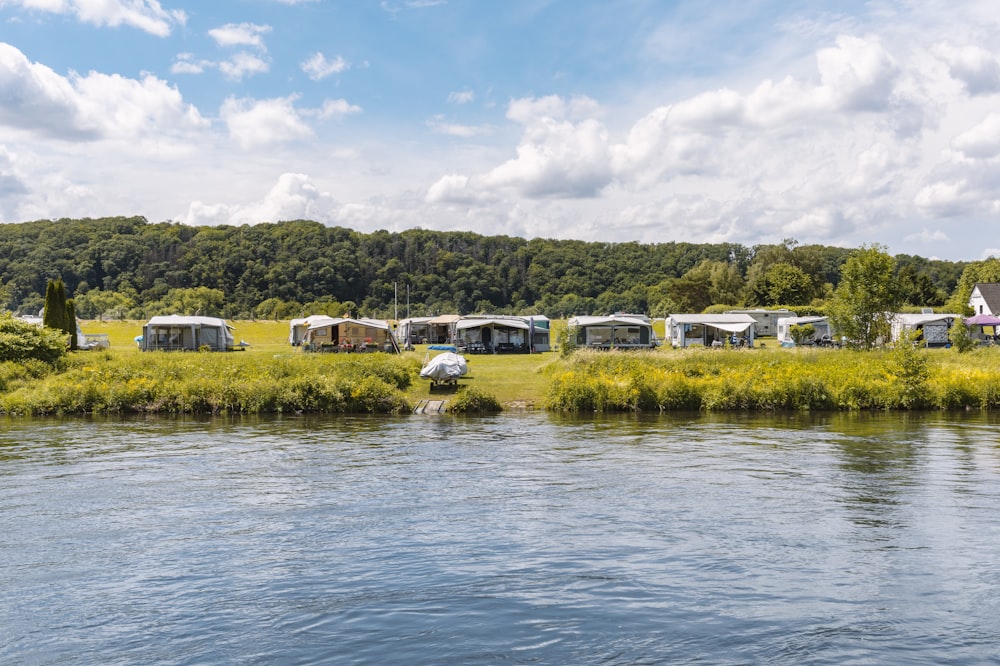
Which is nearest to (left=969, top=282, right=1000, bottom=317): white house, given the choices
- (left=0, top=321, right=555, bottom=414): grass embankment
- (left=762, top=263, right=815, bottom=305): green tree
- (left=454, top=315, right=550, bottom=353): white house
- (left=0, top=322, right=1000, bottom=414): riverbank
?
(left=762, top=263, right=815, bottom=305): green tree

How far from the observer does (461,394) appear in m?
27.0

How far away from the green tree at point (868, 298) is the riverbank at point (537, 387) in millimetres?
7656

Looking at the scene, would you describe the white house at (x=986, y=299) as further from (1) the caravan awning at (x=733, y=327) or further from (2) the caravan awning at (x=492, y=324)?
(2) the caravan awning at (x=492, y=324)

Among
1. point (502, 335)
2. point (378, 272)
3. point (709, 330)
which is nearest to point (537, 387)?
point (502, 335)

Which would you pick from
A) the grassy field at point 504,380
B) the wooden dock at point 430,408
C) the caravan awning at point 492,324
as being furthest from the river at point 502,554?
the caravan awning at point 492,324

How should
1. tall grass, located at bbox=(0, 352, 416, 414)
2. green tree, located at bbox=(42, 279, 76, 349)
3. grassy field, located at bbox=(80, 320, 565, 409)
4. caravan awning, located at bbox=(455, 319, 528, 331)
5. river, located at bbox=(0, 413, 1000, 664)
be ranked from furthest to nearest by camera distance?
1. caravan awning, located at bbox=(455, 319, 528, 331)
2. green tree, located at bbox=(42, 279, 76, 349)
3. grassy field, located at bbox=(80, 320, 565, 409)
4. tall grass, located at bbox=(0, 352, 416, 414)
5. river, located at bbox=(0, 413, 1000, 664)

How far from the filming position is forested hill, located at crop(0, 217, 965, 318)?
98.6 metres

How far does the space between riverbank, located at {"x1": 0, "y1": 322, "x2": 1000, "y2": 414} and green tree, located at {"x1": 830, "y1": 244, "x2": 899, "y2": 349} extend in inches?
301

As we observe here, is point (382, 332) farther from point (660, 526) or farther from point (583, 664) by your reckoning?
point (583, 664)

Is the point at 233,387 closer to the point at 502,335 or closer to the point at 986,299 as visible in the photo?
the point at 502,335

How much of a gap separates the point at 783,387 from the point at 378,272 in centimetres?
9800

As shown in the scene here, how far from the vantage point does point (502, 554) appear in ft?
34.5

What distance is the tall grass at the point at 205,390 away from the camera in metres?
26.2

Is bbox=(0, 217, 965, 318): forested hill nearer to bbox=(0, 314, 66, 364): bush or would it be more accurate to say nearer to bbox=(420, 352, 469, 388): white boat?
bbox=(0, 314, 66, 364): bush
